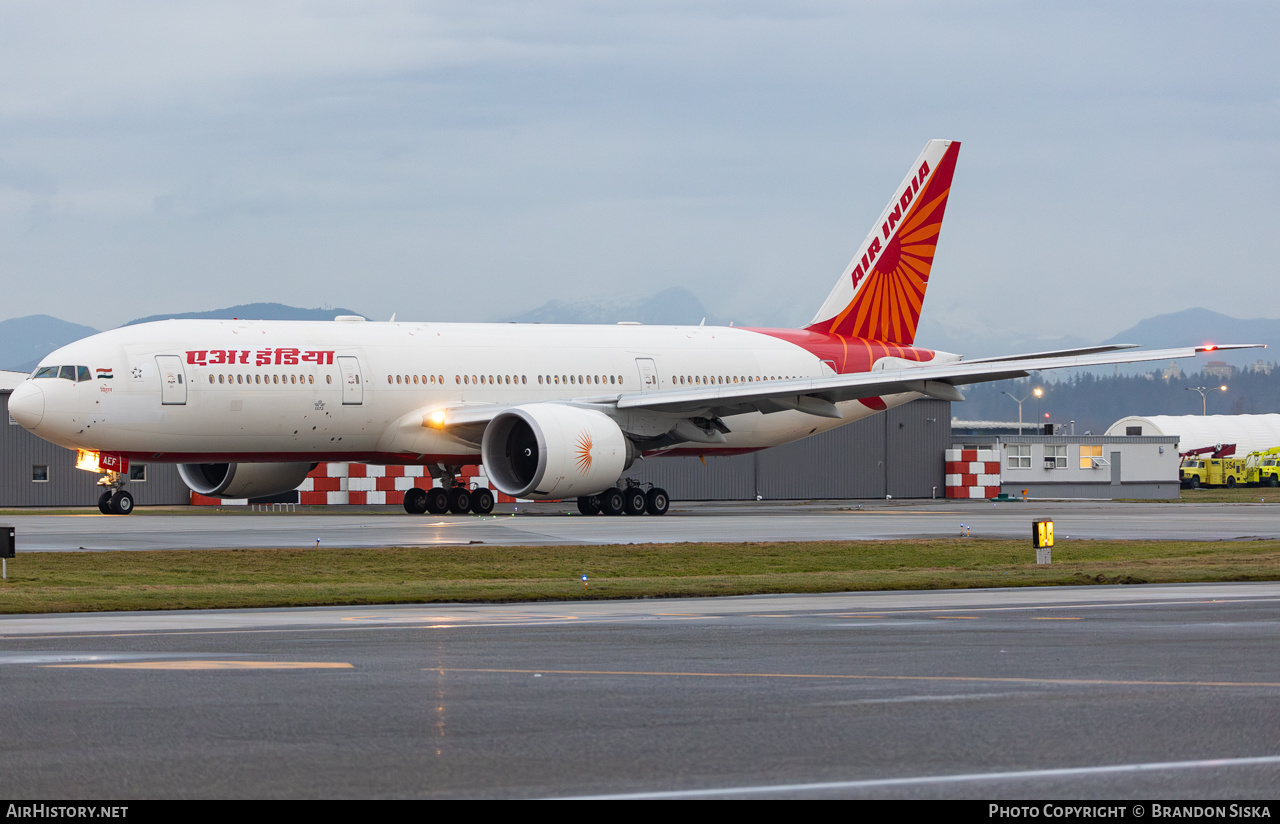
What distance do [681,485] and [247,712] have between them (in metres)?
47.6

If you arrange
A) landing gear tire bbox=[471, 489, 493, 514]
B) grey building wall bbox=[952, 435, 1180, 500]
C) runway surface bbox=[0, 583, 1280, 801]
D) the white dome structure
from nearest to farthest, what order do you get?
1. runway surface bbox=[0, 583, 1280, 801]
2. landing gear tire bbox=[471, 489, 493, 514]
3. grey building wall bbox=[952, 435, 1180, 500]
4. the white dome structure

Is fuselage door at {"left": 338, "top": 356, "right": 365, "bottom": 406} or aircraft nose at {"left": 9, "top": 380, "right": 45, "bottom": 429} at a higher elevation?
fuselage door at {"left": 338, "top": 356, "right": 365, "bottom": 406}

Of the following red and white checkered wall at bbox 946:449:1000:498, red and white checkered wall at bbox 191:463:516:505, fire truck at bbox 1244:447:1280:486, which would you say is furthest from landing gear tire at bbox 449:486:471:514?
fire truck at bbox 1244:447:1280:486

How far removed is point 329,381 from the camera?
37.1 meters

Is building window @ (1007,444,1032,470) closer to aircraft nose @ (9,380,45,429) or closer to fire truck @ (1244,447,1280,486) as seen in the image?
fire truck @ (1244,447,1280,486)

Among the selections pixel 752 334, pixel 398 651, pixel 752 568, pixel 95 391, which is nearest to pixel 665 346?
pixel 752 334

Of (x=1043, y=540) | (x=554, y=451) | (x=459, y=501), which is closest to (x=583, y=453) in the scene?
(x=554, y=451)

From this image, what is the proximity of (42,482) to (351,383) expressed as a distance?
17.7 m

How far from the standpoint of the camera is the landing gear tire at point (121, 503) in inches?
1480

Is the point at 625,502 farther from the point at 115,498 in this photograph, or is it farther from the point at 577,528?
the point at 115,498

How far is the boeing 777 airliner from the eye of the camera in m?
35.6

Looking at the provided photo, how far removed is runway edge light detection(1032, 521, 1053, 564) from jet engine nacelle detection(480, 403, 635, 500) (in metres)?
14.3

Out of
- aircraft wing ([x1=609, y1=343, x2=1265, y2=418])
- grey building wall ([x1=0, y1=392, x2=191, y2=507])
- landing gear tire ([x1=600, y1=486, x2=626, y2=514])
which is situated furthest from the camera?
grey building wall ([x1=0, y1=392, x2=191, y2=507])

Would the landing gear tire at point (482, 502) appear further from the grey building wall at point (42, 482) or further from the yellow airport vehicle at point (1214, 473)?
the yellow airport vehicle at point (1214, 473)
